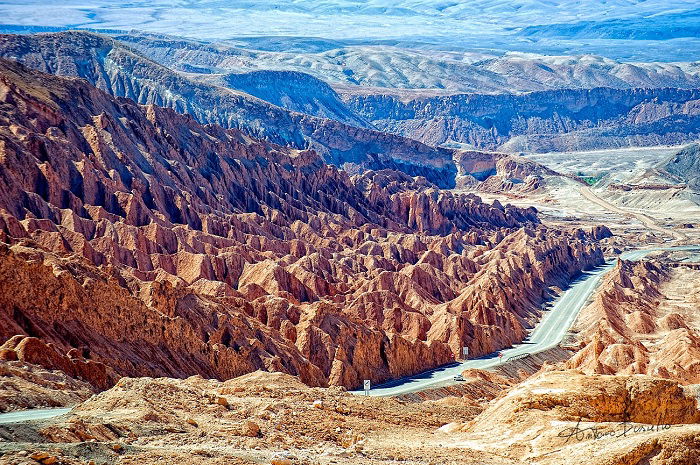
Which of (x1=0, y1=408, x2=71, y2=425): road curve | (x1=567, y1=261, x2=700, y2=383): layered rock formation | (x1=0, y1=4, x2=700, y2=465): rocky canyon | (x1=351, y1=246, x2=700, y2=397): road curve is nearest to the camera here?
(x1=0, y1=408, x2=71, y2=425): road curve

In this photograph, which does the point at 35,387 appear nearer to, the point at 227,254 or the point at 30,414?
the point at 30,414

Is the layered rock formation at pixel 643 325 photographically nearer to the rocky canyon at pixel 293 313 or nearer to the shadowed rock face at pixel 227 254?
the rocky canyon at pixel 293 313

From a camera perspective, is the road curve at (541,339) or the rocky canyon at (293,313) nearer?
the rocky canyon at (293,313)

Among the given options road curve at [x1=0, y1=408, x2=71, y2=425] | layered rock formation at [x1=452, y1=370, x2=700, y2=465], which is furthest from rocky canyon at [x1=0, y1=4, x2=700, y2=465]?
road curve at [x1=0, y1=408, x2=71, y2=425]

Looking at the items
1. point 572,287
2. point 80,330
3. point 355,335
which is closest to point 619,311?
point 572,287

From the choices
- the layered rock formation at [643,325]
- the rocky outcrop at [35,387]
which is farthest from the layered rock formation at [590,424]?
the layered rock formation at [643,325]

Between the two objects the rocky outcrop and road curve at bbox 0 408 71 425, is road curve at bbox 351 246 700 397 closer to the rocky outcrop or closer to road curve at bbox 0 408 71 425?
the rocky outcrop
